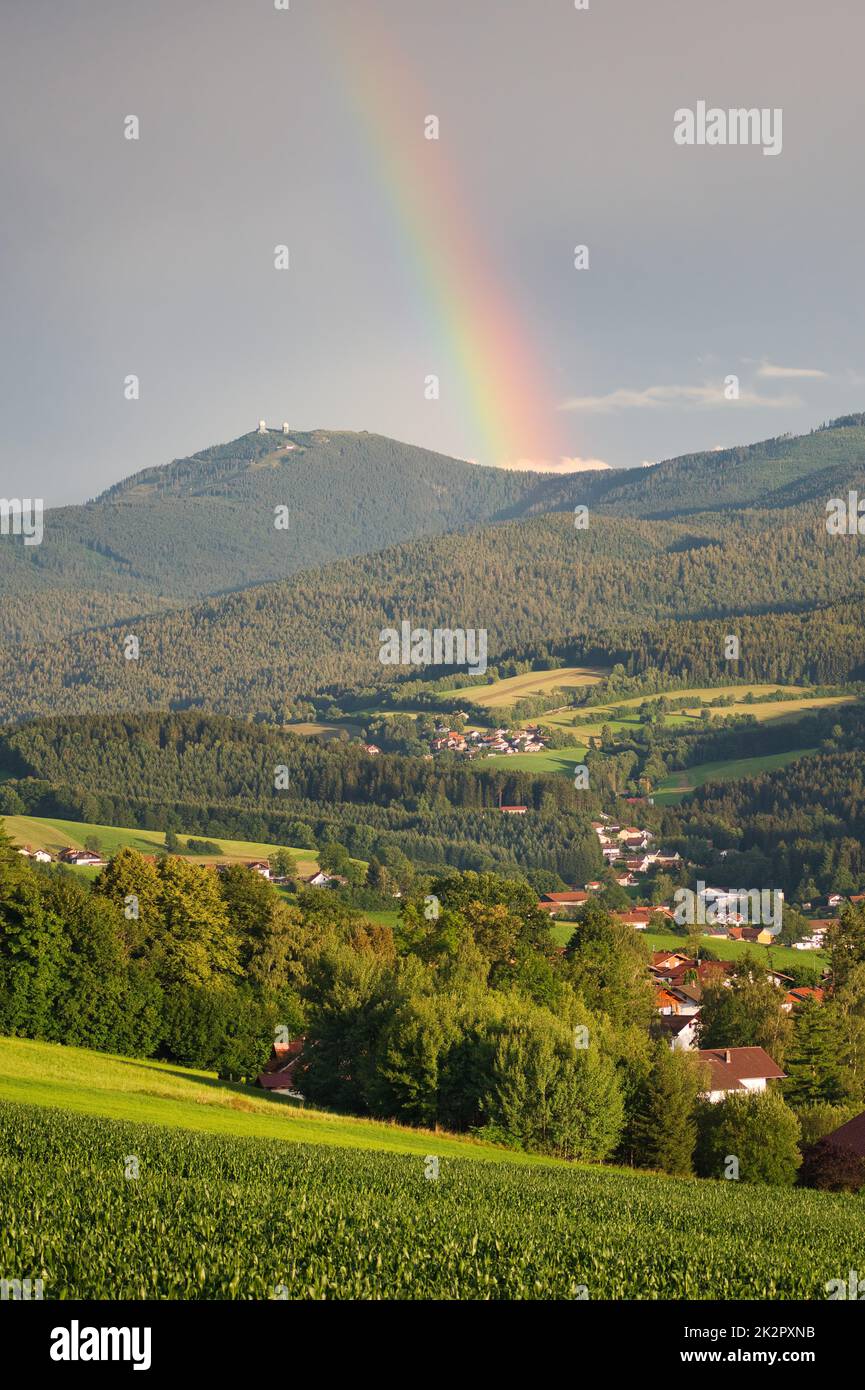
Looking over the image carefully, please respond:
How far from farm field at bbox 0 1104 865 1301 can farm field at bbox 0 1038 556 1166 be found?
6.83 meters

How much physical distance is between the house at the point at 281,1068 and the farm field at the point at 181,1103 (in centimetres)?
1081

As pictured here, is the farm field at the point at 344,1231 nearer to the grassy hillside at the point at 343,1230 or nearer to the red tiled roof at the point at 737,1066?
the grassy hillside at the point at 343,1230

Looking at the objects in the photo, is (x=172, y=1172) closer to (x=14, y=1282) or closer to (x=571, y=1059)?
(x=14, y=1282)

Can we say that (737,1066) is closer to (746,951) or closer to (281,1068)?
(281,1068)

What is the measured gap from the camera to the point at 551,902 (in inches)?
7023

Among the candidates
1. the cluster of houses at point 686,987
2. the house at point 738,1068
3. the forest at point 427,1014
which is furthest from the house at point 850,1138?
the cluster of houses at point 686,987

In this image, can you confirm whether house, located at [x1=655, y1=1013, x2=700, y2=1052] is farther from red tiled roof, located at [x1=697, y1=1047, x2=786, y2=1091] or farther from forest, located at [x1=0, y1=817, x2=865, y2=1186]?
red tiled roof, located at [x1=697, y1=1047, x2=786, y2=1091]

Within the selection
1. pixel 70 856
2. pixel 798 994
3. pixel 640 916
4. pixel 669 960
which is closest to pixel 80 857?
pixel 70 856

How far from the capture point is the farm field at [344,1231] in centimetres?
1756

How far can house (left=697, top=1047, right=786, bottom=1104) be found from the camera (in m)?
76.8

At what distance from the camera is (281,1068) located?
7988 centimetres
